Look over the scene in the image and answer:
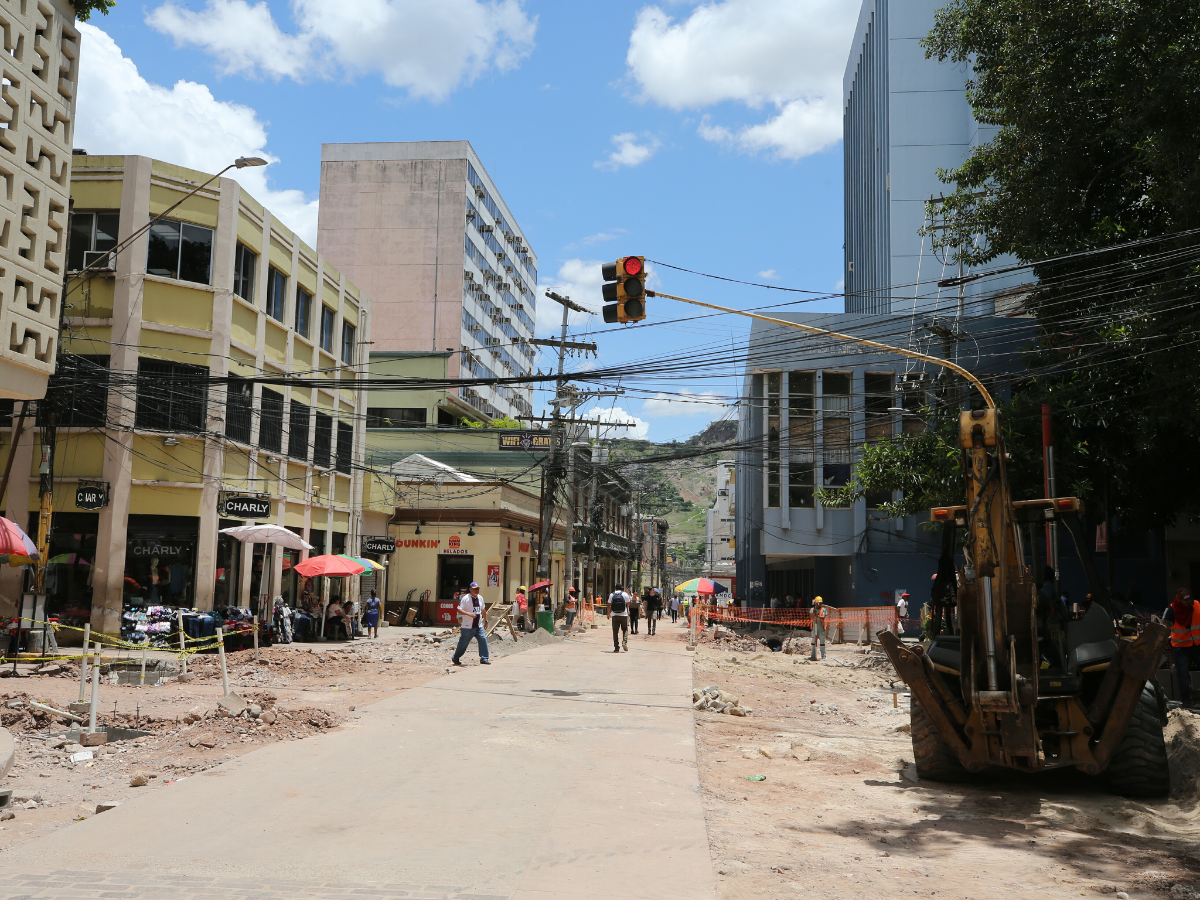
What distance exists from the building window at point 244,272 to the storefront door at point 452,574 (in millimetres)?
15360

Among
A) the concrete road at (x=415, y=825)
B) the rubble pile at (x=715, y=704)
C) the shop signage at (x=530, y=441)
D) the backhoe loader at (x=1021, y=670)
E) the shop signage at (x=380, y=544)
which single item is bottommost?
the rubble pile at (x=715, y=704)

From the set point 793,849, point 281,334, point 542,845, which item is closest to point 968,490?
point 793,849

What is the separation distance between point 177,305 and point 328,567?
307 inches

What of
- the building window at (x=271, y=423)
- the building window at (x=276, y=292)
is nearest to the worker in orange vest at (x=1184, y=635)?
the building window at (x=271, y=423)

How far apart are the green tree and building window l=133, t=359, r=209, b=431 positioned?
18.7 meters

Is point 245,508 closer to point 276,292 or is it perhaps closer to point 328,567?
point 328,567

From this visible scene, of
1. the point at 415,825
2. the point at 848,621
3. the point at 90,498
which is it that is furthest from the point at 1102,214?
the point at 90,498

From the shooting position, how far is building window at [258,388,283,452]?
28438 mm

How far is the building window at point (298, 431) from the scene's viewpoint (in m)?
30.3

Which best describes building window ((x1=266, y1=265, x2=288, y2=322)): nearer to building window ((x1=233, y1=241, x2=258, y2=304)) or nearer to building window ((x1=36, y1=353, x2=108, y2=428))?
building window ((x1=233, y1=241, x2=258, y2=304))

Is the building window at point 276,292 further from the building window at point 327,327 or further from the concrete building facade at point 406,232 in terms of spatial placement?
the concrete building facade at point 406,232

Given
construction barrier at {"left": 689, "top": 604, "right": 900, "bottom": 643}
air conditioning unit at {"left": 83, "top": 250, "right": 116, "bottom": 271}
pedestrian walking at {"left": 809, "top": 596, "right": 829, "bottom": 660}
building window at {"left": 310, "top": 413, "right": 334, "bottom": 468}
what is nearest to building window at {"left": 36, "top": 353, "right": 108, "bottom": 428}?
air conditioning unit at {"left": 83, "top": 250, "right": 116, "bottom": 271}

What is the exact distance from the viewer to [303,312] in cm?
3191

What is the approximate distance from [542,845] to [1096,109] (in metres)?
16.5
